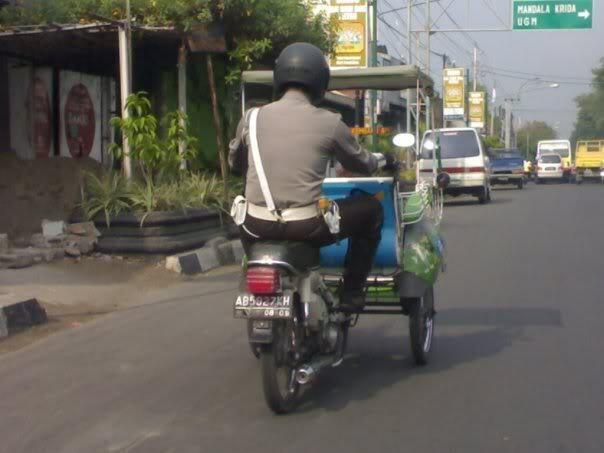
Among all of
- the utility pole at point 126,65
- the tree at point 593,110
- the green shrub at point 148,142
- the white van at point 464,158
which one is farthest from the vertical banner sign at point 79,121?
the tree at point 593,110

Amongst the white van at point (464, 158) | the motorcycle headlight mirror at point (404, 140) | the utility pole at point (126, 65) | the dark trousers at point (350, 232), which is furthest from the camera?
the white van at point (464, 158)

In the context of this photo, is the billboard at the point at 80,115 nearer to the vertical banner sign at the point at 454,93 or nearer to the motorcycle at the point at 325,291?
the motorcycle at the point at 325,291

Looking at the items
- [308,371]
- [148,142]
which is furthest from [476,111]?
[308,371]

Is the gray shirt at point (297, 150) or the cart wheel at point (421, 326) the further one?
the cart wheel at point (421, 326)

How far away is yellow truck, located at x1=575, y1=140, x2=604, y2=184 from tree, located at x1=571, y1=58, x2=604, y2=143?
4906 cm

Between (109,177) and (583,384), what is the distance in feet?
25.0

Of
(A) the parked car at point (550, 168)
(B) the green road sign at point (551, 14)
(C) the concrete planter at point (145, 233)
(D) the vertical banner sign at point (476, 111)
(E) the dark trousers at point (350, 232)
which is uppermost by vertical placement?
(B) the green road sign at point (551, 14)

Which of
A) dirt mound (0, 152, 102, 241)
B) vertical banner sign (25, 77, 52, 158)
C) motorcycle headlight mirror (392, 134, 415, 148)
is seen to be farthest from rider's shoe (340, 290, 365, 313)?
vertical banner sign (25, 77, 52, 158)

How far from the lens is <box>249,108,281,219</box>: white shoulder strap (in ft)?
18.2

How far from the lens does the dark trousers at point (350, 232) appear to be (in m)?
5.54

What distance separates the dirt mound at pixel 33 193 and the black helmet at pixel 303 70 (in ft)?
22.1

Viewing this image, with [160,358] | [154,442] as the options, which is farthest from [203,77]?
[154,442]

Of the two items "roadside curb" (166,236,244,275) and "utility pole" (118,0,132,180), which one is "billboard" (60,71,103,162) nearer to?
"utility pole" (118,0,132,180)

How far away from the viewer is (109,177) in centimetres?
1238
